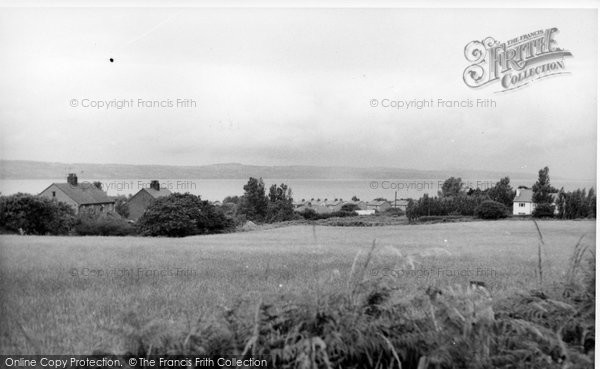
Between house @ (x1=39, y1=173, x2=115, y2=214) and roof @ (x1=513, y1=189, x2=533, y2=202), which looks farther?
roof @ (x1=513, y1=189, x2=533, y2=202)

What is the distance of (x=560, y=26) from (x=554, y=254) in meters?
1.78

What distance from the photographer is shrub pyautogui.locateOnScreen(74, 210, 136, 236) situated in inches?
174

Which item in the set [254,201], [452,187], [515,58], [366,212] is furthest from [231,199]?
[515,58]

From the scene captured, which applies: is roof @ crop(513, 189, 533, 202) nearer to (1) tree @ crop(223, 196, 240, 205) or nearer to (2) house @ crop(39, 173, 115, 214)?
(1) tree @ crop(223, 196, 240, 205)

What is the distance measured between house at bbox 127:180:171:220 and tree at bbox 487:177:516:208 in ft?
8.49

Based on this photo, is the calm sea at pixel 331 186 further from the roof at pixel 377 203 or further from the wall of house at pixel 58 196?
the wall of house at pixel 58 196

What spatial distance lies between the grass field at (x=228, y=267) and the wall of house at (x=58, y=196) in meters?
0.27

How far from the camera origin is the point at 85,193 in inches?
171

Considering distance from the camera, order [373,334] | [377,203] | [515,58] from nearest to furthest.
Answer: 1. [373,334]
2. [515,58]
3. [377,203]

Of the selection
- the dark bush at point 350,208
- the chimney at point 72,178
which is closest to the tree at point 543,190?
the dark bush at point 350,208

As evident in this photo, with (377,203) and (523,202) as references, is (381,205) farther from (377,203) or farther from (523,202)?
(523,202)

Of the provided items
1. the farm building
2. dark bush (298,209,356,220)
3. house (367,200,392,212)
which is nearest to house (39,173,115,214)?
dark bush (298,209,356,220)

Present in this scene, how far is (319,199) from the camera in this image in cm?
450

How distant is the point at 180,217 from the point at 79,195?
80 centimetres
